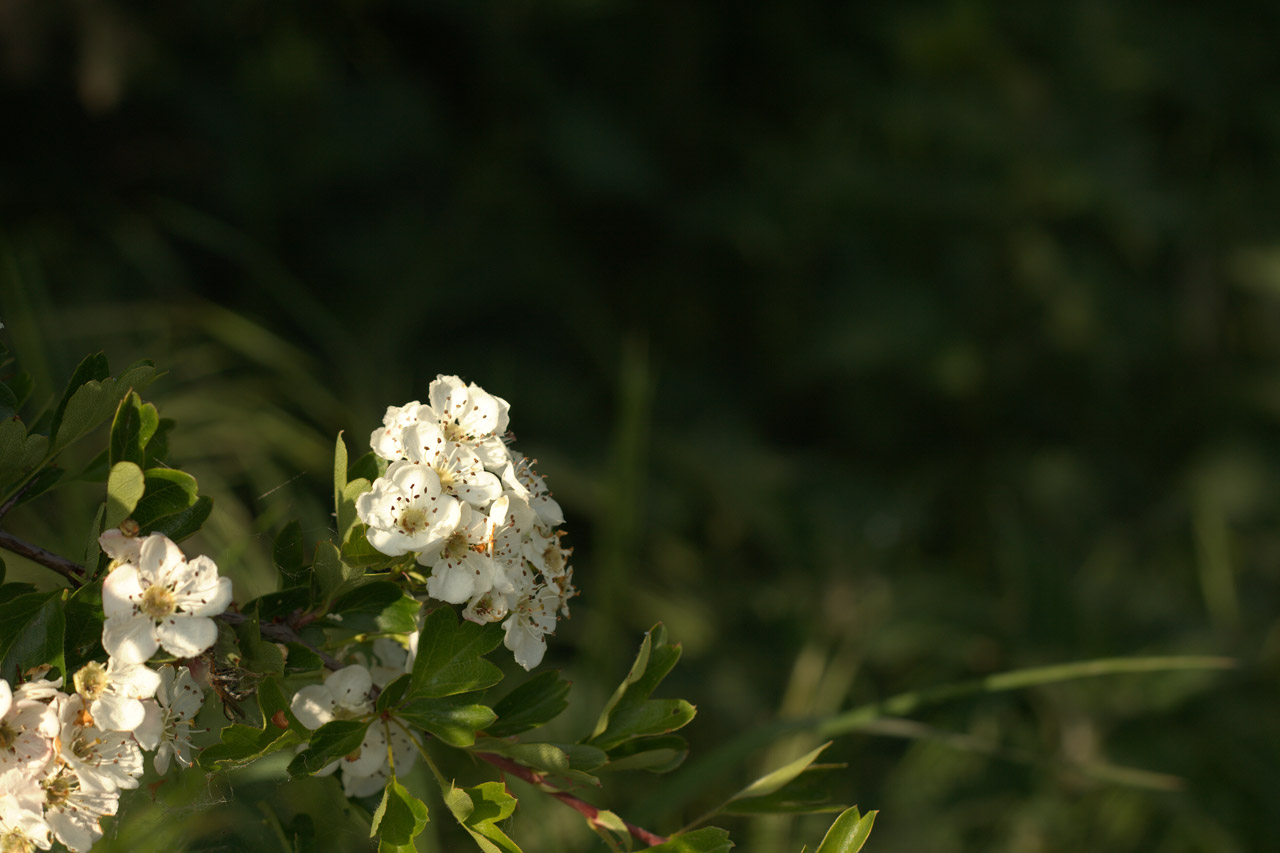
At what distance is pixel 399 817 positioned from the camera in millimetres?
353

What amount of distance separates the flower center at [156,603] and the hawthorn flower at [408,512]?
7 cm

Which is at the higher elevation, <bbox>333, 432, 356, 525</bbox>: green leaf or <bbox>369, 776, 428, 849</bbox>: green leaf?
<bbox>333, 432, 356, 525</bbox>: green leaf

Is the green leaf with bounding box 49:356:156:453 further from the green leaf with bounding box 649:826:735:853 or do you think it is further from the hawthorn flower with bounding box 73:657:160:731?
the green leaf with bounding box 649:826:735:853

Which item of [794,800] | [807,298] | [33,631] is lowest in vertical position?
[807,298]

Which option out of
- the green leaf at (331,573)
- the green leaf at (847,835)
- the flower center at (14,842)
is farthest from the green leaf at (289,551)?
the green leaf at (847,835)

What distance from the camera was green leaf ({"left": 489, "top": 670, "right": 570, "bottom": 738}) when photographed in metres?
0.40

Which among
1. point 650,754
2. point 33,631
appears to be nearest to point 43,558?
point 33,631

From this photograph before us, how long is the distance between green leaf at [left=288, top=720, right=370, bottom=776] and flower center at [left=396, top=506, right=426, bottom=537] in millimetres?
71

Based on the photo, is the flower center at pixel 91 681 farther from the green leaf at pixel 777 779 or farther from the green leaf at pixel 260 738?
the green leaf at pixel 777 779

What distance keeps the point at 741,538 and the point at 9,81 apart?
125 centimetres

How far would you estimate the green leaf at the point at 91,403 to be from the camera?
366mm

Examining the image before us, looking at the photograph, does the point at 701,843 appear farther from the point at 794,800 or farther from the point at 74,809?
the point at 74,809

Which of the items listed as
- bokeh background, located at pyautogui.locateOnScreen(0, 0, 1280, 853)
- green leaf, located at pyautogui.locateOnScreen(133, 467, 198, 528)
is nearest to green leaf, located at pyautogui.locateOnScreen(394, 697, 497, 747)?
green leaf, located at pyautogui.locateOnScreen(133, 467, 198, 528)

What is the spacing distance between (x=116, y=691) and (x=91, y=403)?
10 centimetres
